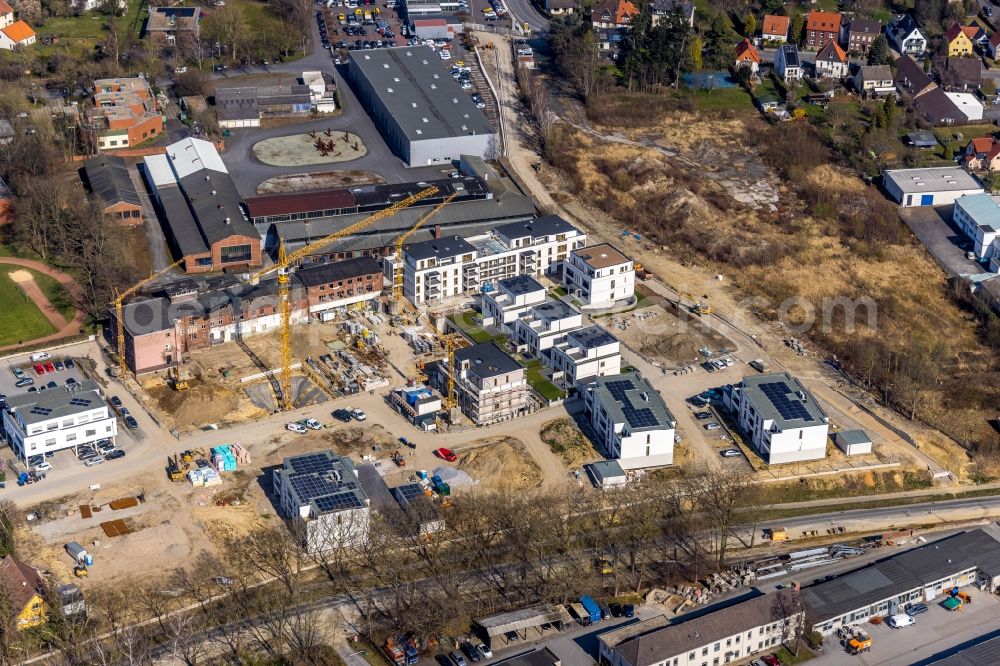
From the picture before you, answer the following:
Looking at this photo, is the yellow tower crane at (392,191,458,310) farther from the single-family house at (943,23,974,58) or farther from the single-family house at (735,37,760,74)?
the single-family house at (943,23,974,58)

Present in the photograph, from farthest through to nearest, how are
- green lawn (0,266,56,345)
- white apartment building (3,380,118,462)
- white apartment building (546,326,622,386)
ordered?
green lawn (0,266,56,345), white apartment building (546,326,622,386), white apartment building (3,380,118,462)

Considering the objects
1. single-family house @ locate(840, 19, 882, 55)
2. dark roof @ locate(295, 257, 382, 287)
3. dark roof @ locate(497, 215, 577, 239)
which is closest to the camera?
dark roof @ locate(295, 257, 382, 287)

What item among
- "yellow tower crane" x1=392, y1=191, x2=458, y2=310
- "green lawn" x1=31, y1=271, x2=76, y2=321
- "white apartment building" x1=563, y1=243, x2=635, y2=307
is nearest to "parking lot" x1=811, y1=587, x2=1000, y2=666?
"white apartment building" x1=563, y1=243, x2=635, y2=307

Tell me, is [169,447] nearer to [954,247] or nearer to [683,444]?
[683,444]

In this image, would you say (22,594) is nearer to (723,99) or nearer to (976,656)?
(976,656)

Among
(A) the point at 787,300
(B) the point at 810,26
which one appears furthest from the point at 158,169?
(B) the point at 810,26

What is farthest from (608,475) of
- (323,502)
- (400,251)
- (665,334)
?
(400,251)
